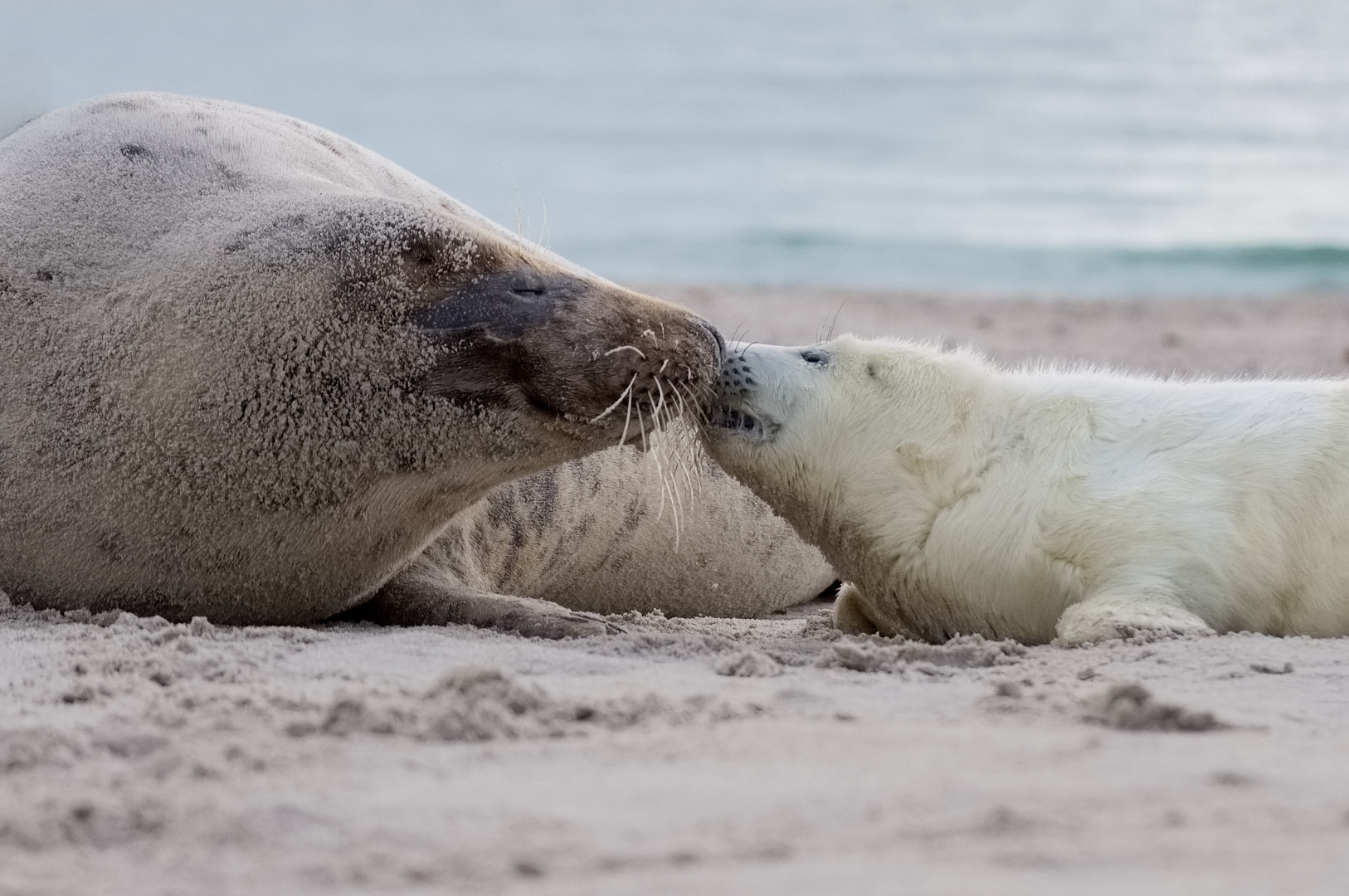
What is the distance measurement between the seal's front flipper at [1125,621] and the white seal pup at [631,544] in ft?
3.37

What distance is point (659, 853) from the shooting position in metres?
1.86

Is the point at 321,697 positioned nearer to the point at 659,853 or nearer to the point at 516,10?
the point at 659,853

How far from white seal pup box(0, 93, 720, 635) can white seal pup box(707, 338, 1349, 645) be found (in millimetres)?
430

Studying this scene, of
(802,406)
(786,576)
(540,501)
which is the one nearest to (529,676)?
(802,406)

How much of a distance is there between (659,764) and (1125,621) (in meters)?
1.44

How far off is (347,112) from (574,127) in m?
3.50

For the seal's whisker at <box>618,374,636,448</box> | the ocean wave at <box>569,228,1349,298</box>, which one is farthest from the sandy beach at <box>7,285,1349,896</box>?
the ocean wave at <box>569,228,1349,298</box>

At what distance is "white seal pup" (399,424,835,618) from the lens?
4422 millimetres

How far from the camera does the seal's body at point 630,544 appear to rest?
4449 millimetres

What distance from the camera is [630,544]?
4.85m

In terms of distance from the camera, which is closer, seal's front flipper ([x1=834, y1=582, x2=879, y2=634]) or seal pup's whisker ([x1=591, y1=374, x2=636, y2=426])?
seal pup's whisker ([x1=591, y1=374, x2=636, y2=426])

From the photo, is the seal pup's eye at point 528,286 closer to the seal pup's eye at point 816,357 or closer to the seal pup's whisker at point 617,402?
the seal pup's whisker at point 617,402

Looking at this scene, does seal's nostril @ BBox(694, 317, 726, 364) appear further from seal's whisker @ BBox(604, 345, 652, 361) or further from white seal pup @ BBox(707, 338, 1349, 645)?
seal's whisker @ BBox(604, 345, 652, 361)

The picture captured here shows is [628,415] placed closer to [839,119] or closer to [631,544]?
[631,544]
